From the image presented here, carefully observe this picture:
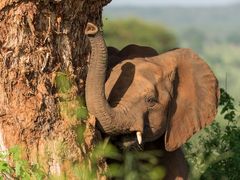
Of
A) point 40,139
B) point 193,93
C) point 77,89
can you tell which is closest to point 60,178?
point 40,139

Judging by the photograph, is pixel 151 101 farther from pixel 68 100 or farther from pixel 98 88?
pixel 68 100

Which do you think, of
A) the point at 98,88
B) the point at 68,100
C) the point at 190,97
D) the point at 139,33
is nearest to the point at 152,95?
the point at 190,97

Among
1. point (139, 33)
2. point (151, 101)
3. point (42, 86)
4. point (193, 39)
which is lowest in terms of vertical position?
point (193, 39)

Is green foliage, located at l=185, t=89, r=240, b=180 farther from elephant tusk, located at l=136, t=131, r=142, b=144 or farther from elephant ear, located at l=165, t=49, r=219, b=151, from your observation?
elephant tusk, located at l=136, t=131, r=142, b=144

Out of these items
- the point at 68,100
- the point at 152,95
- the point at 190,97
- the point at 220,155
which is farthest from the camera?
the point at 220,155

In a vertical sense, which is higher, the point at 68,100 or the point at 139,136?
the point at 68,100

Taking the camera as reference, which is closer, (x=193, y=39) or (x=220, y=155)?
(x=220, y=155)

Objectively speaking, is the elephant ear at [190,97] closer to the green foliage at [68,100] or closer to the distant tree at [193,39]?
the green foliage at [68,100]

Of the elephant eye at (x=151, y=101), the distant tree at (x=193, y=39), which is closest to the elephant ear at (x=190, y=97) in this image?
the elephant eye at (x=151, y=101)

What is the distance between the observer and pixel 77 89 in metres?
6.30

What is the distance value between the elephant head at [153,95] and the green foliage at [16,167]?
716mm

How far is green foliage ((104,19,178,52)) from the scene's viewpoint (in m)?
48.5

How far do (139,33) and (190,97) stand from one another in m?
45.6

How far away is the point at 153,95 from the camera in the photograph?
7.05 metres
